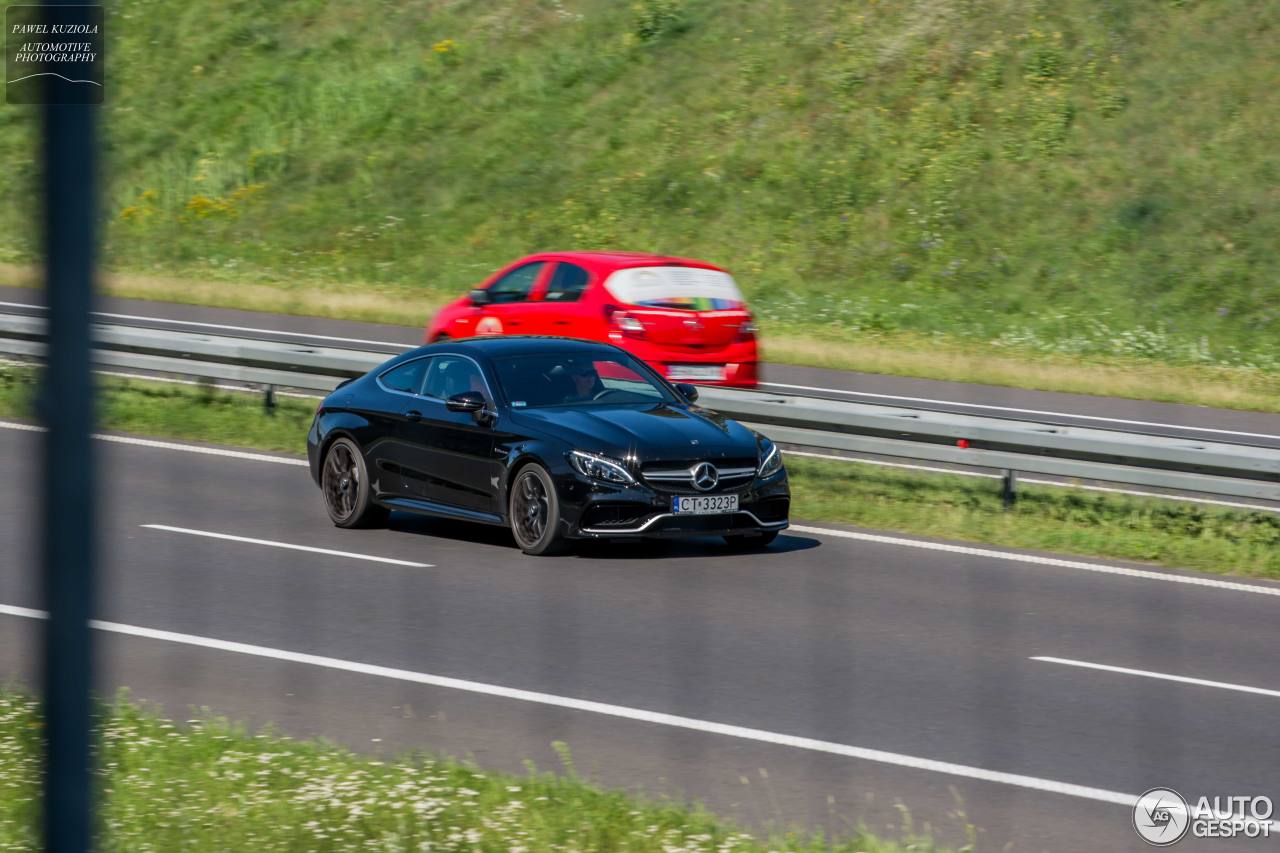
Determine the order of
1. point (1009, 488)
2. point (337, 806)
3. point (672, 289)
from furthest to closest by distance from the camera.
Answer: point (672, 289), point (1009, 488), point (337, 806)

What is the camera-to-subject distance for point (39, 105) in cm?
313

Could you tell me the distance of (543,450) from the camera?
12.5 m

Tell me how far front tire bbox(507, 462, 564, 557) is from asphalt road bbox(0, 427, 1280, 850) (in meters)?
0.13

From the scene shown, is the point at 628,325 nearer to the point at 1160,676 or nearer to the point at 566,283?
the point at 566,283

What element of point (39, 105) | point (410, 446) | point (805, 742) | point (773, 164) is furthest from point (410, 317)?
point (39, 105)

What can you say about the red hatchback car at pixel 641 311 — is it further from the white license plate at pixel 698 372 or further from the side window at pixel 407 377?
the side window at pixel 407 377

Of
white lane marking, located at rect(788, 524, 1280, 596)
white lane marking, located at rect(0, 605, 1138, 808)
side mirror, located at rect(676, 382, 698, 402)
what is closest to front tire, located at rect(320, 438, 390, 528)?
side mirror, located at rect(676, 382, 698, 402)

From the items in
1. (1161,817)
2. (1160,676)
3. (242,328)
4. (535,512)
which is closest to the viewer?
(1161,817)

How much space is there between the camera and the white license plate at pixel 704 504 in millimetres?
12336

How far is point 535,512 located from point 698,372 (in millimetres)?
5806

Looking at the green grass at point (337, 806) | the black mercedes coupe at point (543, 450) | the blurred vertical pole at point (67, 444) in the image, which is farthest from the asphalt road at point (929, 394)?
the blurred vertical pole at point (67, 444)

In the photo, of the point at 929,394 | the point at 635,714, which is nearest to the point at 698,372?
the point at 929,394

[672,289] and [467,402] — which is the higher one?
[672,289]

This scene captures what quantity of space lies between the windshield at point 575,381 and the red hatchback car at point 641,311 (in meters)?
4.12
